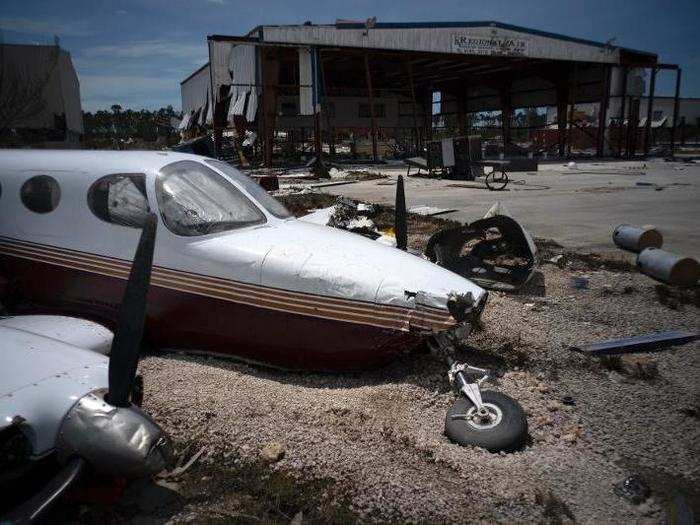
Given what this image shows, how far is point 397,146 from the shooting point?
1949 inches

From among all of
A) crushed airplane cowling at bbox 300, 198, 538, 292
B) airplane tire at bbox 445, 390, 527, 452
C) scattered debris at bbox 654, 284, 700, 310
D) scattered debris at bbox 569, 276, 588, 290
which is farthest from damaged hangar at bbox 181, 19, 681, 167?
airplane tire at bbox 445, 390, 527, 452

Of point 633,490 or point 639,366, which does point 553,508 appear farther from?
point 639,366

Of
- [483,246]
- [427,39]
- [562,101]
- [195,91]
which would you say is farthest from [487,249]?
[195,91]

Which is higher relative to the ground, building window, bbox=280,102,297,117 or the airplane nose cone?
building window, bbox=280,102,297,117

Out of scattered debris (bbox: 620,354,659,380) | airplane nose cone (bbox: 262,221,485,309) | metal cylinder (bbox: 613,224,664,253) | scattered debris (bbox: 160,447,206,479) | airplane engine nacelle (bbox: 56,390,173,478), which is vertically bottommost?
scattered debris (bbox: 160,447,206,479)

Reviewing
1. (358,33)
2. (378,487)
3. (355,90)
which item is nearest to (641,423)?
(378,487)

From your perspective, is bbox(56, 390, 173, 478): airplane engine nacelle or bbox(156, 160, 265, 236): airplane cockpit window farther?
bbox(156, 160, 265, 236): airplane cockpit window

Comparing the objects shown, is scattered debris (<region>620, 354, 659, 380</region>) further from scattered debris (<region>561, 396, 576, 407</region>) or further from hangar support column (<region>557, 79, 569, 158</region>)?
hangar support column (<region>557, 79, 569, 158</region>)

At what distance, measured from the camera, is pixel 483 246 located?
24.7ft

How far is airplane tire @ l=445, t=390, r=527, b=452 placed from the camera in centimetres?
319

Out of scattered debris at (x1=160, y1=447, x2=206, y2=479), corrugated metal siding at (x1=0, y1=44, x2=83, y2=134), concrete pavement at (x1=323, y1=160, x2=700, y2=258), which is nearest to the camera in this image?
scattered debris at (x1=160, y1=447, x2=206, y2=479)

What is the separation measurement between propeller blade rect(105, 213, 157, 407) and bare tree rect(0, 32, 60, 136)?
23.4 meters

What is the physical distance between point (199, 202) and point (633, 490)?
405 centimetres

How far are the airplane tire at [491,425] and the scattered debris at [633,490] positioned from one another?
615mm
